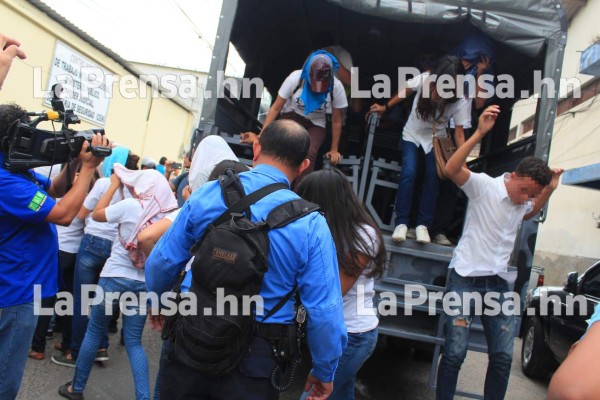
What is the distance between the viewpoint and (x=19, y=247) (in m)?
2.42

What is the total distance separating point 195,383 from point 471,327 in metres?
2.38

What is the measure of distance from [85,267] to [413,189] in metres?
2.94

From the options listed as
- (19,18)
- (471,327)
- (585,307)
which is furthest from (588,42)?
(19,18)

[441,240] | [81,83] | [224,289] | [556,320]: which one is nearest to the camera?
[224,289]

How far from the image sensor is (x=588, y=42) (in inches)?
509

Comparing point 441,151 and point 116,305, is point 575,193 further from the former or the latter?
point 116,305

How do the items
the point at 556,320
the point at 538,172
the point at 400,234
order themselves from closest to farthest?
1. the point at 538,172
2. the point at 400,234
3. the point at 556,320

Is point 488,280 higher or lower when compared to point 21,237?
higher

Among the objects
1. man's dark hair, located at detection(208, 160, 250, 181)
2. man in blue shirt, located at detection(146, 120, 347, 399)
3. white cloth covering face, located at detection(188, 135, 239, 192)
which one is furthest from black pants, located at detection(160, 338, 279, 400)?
white cloth covering face, located at detection(188, 135, 239, 192)

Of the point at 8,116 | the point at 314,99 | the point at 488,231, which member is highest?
the point at 314,99

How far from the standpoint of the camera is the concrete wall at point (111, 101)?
8789 mm

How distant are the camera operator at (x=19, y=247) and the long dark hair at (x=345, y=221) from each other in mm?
1253

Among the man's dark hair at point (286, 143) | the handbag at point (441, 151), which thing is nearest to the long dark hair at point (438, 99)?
the handbag at point (441, 151)

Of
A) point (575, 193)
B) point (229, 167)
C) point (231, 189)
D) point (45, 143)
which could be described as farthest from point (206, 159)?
point (575, 193)
